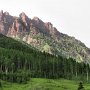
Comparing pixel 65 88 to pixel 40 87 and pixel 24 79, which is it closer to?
pixel 40 87

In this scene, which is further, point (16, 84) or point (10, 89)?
point (16, 84)

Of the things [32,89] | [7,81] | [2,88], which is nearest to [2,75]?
[7,81]

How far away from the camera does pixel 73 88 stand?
170000mm

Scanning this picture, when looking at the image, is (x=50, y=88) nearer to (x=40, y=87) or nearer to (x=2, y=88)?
(x=40, y=87)

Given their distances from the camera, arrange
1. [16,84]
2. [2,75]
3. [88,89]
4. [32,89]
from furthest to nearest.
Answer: [2,75] → [16,84] → [88,89] → [32,89]

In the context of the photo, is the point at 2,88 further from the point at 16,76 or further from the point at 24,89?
the point at 16,76

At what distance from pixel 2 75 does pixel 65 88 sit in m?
44.6

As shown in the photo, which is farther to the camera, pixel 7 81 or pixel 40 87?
pixel 7 81

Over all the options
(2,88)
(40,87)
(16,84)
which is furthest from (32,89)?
(16,84)

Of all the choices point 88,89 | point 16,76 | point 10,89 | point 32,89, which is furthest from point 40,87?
point 16,76

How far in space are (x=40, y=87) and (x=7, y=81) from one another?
36123 millimetres

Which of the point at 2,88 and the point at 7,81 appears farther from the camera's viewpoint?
the point at 7,81

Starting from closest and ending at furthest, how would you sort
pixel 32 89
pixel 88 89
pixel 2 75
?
pixel 32 89 < pixel 88 89 < pixel 2 75

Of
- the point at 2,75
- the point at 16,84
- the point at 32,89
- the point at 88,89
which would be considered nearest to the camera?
the point at 32,89
